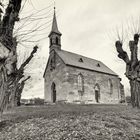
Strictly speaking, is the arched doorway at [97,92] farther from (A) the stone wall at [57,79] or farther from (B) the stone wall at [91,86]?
(A) the stone wall at [57,79]

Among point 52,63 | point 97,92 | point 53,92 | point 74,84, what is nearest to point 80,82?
point 74,84

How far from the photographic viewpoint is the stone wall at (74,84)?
28.8 m

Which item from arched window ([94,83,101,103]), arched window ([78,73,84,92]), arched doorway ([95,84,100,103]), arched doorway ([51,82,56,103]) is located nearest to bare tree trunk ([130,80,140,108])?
arched window ([78,73,84,92])

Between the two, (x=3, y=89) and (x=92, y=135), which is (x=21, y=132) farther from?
(x=92, y=135)

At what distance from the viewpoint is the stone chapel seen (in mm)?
29122

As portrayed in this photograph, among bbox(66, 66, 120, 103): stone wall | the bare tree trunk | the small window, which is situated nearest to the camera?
the bare tree trunk

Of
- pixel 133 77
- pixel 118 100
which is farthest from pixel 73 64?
pixel 133 77

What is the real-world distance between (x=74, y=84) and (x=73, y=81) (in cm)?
59

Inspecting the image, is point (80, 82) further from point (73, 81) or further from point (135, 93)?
point (135, 93)

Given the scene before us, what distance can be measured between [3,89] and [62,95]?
2381 cm

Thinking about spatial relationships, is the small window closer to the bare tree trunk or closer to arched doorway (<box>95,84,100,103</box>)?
arched doorway (<box>95,84,100,103</box>)

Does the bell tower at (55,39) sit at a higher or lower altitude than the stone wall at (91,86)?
higher

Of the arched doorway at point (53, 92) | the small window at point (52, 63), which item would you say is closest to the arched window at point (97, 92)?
the arched doorway at point (53, 92)

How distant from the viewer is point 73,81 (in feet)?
96.7
